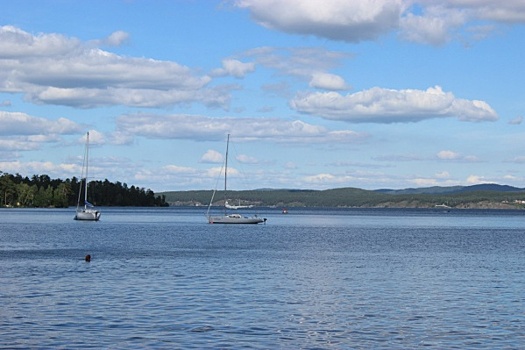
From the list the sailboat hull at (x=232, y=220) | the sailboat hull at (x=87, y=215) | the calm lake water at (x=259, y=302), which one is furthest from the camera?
the sailboat hull at (x=87, y=215)

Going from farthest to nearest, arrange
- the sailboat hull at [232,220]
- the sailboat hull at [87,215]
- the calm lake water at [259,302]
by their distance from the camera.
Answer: the sailboat hull at [87,215]
the sailboat hull at [232,220]
the calm lake water at [259,302]

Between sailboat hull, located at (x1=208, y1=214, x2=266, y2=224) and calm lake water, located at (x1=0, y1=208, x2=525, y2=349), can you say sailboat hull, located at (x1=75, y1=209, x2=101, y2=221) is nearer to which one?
sailboat hull, located at (x1=208, y1=214, x2=266, y2=224)

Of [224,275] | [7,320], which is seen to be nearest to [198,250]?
Result: [224,275]

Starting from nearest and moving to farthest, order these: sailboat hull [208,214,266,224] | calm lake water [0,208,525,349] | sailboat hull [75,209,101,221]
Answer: calm lake water [0,208,525,349]
sailboat hull [208,214,266,224]
sailboat hull [75,209,101,221]

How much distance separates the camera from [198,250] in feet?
276

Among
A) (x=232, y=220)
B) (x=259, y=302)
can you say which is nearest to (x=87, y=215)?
(x=232, y=220)

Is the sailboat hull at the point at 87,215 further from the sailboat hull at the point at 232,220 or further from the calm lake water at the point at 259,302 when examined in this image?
the calm lake water at the point at 259,302

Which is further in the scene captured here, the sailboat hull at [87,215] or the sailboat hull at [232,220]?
the sailboat hull at [87,215]

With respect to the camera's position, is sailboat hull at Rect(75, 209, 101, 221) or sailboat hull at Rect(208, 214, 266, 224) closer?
sailboat hull at Rect(208, 214, 266, 224)

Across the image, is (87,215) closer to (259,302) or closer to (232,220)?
(232,220)

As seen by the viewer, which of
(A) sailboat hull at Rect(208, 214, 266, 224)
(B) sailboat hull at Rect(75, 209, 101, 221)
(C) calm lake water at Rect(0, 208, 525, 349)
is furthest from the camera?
(B) sailboat hull at Rect(75, 209, 101, 221)

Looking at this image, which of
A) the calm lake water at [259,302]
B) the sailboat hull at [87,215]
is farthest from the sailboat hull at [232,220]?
the calm lake water at [259,302]

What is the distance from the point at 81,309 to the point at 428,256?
153 feet

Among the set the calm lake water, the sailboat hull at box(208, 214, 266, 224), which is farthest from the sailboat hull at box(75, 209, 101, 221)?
the calm lake water
